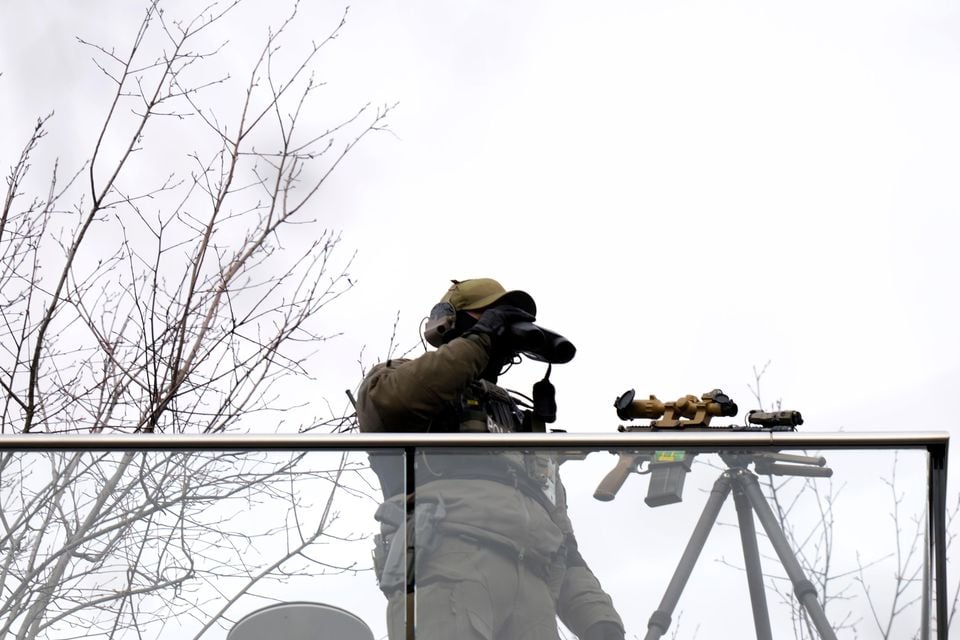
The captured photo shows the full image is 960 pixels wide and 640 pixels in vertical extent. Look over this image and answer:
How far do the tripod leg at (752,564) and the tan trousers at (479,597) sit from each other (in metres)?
0.51

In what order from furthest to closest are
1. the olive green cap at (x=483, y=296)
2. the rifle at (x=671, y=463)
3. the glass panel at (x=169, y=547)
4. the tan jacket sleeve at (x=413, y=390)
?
the olive green cap at (x=483, y=296)
the tan jacket sleeve at (x=413, y=390)
the rifle at (x=671, y=463)
the glass panel at (x=169, y=547)

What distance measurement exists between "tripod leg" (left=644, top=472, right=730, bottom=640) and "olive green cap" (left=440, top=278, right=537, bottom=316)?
3.73ft

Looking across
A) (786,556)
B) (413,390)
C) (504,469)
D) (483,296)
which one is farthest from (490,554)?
(483,296)

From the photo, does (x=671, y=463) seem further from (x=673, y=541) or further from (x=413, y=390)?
(x=413, y=390)

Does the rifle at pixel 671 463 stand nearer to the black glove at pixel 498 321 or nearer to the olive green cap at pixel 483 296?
the black glove at pixel 498 321

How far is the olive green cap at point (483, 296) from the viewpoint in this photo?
4.46 metres

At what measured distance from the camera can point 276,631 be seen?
11.3ft

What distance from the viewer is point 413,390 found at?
3857mm

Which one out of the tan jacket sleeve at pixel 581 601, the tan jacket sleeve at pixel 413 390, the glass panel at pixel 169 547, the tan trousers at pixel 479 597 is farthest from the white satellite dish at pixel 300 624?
the tan jacket sleeve at pixel 413 390

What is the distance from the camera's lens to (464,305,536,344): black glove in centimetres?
416

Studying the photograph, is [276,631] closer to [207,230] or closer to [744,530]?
[744,530]

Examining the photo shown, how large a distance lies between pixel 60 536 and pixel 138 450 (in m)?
0.28

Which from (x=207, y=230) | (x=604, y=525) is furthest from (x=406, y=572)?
(x=207, y=230)

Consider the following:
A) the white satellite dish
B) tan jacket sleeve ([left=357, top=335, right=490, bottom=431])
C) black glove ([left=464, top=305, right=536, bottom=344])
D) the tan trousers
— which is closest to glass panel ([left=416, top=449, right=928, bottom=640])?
the tan trousers
